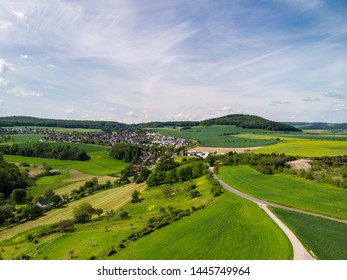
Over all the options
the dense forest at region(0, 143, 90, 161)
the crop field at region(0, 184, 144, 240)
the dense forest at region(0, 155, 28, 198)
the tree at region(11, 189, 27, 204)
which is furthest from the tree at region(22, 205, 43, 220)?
the dense forest at region(0, 143, 90, 161)

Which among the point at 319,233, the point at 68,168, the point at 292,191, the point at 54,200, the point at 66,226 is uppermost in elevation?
the point at 292,191

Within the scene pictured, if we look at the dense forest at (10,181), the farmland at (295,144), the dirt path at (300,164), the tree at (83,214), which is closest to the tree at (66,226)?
the tree at (83,214)

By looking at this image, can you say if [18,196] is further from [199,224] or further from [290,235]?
[290,235]

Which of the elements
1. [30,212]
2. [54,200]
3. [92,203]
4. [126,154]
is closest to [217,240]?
[92,203]
